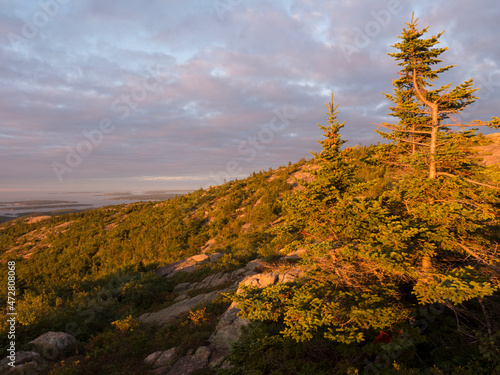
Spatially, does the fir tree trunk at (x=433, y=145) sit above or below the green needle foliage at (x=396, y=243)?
above

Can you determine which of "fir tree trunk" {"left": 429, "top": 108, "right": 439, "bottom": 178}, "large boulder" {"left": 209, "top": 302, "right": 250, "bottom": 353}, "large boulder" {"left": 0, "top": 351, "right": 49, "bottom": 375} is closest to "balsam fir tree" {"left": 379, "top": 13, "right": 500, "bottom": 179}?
"fir tree trunk" {"left": 429, "top": 108, "right": 439, "bottom": 178}

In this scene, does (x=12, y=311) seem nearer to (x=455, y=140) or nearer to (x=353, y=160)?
(x=353, y=160)

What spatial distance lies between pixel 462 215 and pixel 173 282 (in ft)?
59.4

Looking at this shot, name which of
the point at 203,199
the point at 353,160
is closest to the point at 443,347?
the point at 353,160

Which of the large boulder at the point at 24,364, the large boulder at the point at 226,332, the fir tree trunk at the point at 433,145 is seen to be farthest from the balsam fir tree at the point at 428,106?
the large boulder at the point at 24,364

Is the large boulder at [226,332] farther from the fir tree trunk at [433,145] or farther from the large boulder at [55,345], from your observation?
the fir tree trunk at [433,145]

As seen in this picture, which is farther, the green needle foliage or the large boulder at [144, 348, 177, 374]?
the large boulder at [144, 348, 177, 374]

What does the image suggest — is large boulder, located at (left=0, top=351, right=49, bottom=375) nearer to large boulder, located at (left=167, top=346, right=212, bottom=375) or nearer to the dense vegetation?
the dense vegetation

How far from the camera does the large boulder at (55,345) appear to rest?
10609 mm

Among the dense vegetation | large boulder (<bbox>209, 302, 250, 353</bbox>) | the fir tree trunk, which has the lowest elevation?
large boulder (<bbox>209, 302, 250, 353</bbox>)

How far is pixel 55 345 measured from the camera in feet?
36.0

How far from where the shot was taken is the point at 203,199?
126 ft

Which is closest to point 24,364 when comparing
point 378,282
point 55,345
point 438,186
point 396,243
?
point 55,345

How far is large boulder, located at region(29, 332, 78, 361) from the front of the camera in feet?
34.8
